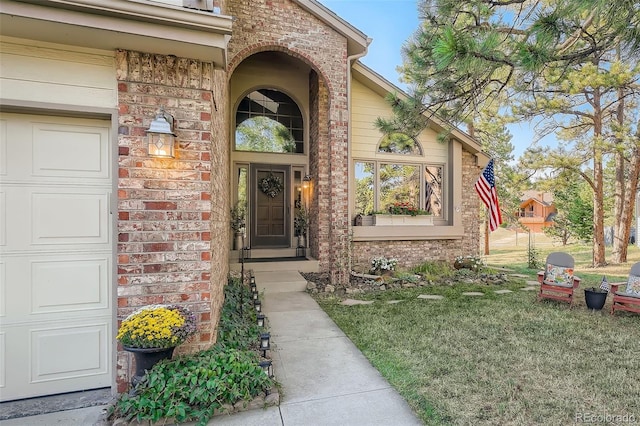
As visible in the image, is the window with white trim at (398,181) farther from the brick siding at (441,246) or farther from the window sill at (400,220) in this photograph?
the brick siding at (441,246)

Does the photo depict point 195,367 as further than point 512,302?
No

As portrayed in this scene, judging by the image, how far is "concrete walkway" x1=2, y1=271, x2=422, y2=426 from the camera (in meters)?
2.38

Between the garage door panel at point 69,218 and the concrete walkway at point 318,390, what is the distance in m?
1.36

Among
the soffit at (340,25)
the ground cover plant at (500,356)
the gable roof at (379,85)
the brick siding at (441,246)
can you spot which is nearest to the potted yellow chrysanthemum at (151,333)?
the ground cover plant at (500,356)

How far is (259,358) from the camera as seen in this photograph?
312cm

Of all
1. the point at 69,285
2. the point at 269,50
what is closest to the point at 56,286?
the point at 69,285

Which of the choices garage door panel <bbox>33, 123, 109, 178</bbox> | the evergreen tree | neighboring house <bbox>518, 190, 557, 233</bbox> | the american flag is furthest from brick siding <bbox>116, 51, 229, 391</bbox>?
neighboring house <bbox>518, 190, 557, 233</bbox>

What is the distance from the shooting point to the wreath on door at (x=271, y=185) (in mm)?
8695

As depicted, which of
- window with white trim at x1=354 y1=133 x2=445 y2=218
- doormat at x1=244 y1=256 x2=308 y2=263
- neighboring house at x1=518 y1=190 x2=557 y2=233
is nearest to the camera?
doormat at x1=244 y1=256 x2=308 y2=263

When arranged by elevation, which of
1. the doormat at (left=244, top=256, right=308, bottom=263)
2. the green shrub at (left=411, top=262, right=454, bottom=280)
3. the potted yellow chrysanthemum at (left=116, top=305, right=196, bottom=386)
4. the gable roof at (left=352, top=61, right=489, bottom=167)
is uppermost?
the gable roof at (left=352, top=61, right=489, bottom=167)

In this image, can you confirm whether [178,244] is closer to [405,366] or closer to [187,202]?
[187,202]

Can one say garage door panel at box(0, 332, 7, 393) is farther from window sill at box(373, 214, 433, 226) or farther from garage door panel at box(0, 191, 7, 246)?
window sill at box(373, 214, 433, 226)

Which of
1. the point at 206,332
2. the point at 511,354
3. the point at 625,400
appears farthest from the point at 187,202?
the point at 625,400

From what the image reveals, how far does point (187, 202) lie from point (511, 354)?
12.6 ft
